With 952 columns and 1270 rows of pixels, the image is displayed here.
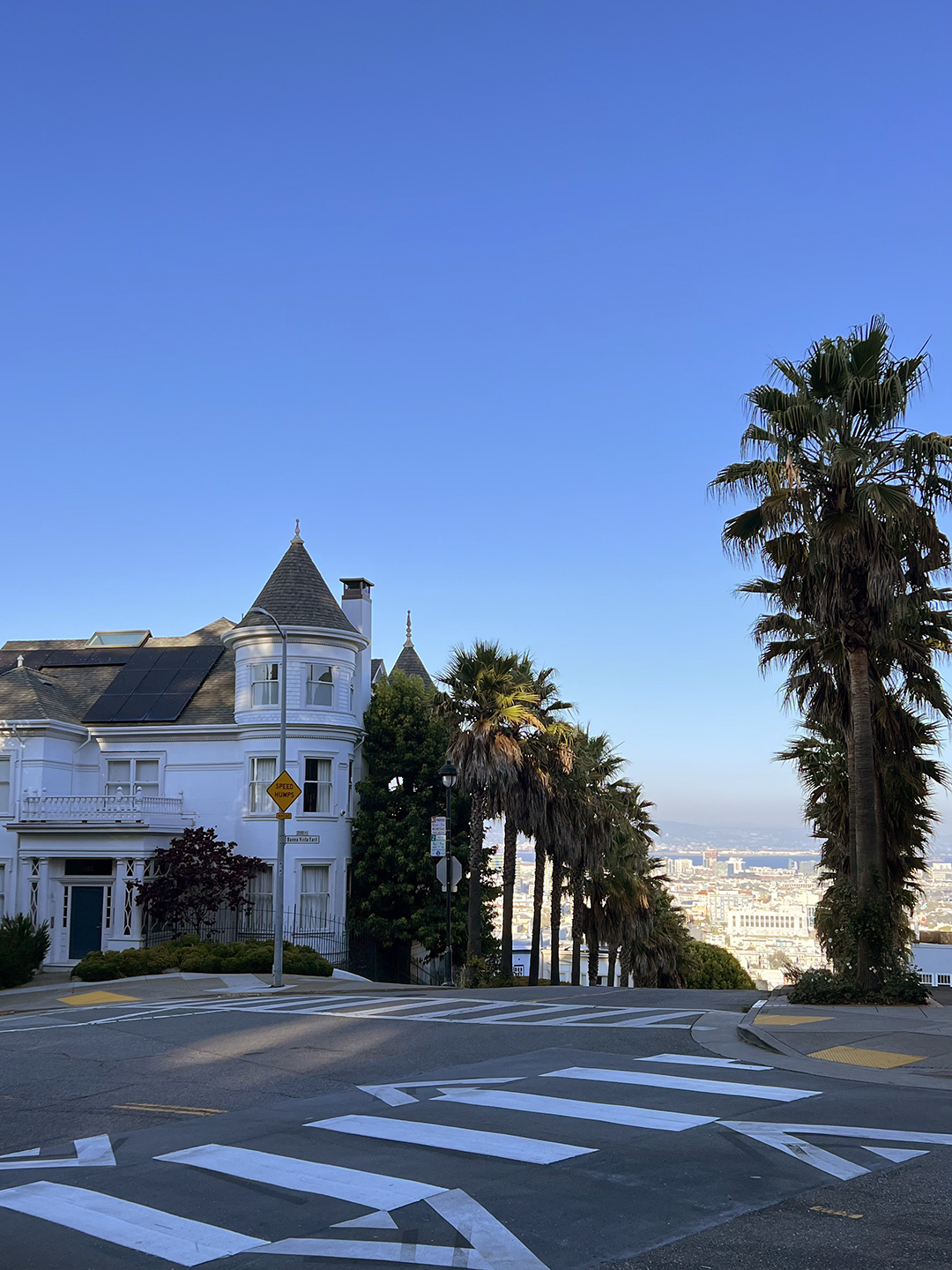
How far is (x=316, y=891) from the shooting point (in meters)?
36.8

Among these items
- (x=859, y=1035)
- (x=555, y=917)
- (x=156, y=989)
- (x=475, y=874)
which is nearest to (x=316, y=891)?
(x=475, y=874)

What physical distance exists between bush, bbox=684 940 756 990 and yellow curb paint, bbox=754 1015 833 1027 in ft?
128

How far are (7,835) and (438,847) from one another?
15253mm

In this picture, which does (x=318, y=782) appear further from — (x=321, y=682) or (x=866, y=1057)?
(x=866, y=1057)

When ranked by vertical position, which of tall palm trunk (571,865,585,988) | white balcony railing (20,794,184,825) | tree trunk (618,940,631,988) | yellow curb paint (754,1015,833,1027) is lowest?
tree trunk (618,940,631,988)

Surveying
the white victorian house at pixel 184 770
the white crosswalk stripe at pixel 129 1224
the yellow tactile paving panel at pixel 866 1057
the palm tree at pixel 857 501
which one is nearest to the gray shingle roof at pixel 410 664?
the white victorian house at pixel 184 770

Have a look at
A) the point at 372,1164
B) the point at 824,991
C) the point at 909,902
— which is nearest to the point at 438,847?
the point at 909,902

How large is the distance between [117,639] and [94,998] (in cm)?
2391

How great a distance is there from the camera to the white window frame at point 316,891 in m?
36.2

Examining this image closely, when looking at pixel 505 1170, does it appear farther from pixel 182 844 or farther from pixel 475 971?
pixel 182 844

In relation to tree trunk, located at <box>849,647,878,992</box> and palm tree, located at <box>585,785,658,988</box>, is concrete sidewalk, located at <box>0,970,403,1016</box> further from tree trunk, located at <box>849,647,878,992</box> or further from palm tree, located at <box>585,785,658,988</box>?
palm tree, located at <box>585,785,658,988</box>

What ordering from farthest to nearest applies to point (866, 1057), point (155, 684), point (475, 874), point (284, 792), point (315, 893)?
point (155, 684) → point (315, 893) → point (475, 874) → point (284, 792) → point (866, 1057)

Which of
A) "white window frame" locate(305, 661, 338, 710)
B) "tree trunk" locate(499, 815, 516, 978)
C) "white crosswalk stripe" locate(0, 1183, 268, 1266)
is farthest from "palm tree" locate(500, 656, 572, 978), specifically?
"white crosswalk stripe" locate(0, 1183, 268, 1266)

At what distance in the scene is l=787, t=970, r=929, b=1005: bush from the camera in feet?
56.3
